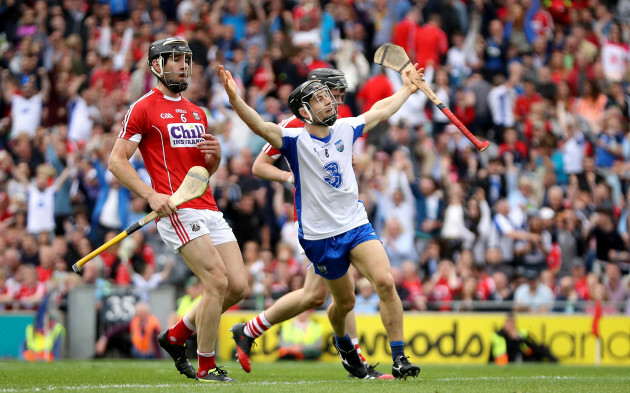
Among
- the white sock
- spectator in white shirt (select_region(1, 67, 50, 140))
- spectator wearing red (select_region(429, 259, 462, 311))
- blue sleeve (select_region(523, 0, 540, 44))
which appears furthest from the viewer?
blue sleeve (select_region(523, 0, 540, 44))

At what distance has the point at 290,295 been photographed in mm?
9367

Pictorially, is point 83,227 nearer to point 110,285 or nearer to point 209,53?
point 110,285

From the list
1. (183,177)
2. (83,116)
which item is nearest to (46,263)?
(83,116)

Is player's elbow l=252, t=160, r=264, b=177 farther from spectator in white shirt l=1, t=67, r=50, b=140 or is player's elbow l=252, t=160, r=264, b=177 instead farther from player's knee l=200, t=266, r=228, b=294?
spectator in white shirt l=1, t=67, r=50, b=140

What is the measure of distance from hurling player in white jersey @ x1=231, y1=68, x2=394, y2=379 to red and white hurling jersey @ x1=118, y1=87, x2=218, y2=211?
2.50 feet

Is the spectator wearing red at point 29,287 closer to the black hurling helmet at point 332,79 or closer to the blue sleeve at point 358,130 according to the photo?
the black hurling helmet at point 332,79

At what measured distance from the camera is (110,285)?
15.1 meters

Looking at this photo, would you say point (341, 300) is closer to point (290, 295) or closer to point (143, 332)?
point (290, 295)

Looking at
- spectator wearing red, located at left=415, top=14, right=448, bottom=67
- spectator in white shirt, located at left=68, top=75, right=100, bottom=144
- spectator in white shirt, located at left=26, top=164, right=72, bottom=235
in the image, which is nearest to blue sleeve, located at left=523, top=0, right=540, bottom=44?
spectator wearing red, located at left=415, top=14, right=448, bottom=67

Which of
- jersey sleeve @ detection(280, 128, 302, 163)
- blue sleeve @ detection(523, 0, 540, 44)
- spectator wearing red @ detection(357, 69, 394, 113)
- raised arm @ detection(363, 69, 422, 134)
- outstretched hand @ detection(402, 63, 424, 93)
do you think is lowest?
A: jersey sleeve @ detection(280, 128, 302, 163)

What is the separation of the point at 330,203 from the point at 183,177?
3.97 feet

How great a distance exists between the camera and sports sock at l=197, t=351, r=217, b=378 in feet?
27.3

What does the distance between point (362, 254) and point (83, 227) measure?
9049 millimetres

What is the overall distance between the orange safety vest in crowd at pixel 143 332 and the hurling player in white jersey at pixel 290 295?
5.27 m
